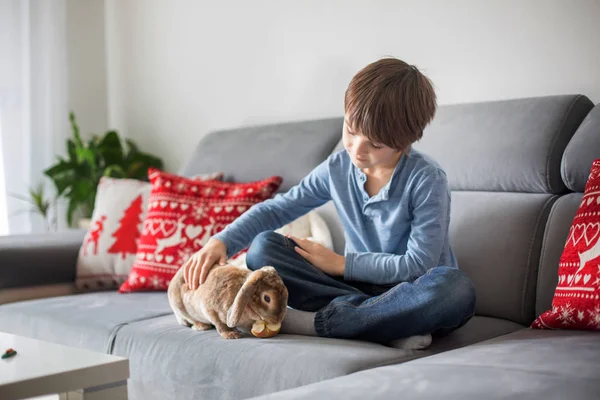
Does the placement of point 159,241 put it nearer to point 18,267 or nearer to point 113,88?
point 18,267

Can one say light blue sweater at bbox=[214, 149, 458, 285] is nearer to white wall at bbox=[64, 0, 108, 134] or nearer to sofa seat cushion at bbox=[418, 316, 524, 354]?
sofa seat cushion at bbox=[418, 316, 524, 354]

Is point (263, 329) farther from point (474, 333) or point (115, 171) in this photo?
point (115, 171)

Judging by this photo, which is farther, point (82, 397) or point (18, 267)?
point (18, 267)

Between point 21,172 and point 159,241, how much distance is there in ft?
5.16

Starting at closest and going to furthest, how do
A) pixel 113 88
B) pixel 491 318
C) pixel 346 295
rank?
pixel 346 295 < pixel 491 318 < pixel 113 88

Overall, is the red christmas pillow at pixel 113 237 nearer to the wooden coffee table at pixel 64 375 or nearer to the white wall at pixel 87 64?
the wooden coffee table at pixel 64 375

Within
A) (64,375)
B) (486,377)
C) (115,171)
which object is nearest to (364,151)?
(486,377)

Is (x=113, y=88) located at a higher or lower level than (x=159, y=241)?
higher

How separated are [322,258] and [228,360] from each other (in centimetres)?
33

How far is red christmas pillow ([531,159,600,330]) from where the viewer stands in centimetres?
144

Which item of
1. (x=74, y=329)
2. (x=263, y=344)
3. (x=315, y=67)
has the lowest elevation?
(x=74, y=329)

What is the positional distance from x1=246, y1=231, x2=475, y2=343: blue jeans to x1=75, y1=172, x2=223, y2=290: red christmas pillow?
0.85m

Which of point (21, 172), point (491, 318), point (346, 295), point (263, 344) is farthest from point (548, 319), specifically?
point (21, 172)

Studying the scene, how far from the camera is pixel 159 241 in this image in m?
2.22
